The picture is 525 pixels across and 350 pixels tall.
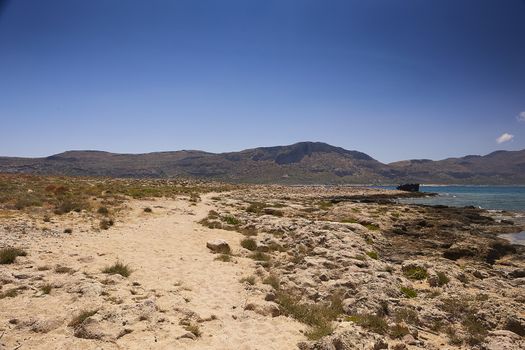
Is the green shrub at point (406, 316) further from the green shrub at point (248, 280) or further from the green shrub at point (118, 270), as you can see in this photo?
the green shrub at point (118, 270)

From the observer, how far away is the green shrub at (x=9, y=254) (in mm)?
12965

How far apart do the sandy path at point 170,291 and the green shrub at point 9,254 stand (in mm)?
814

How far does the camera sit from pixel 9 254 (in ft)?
43.3

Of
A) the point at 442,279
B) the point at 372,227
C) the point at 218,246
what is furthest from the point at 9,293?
the point at 372,227

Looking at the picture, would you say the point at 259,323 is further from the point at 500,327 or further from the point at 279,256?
the point at 279,256

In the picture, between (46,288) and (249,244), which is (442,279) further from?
(46,288)

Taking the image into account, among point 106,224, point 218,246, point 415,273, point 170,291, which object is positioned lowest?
point 415,273

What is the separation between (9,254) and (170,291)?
6686 mm

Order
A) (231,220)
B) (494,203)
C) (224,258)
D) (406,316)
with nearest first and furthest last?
(406,316), (224,258), (231,220), (494,203)

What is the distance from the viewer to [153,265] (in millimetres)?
14906

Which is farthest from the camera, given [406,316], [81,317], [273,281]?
[273,281]

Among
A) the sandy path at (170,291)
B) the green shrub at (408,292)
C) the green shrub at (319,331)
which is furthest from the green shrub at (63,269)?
the green shrub at (408,292)

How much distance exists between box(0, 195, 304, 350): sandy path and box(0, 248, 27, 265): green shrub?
814 millimetres

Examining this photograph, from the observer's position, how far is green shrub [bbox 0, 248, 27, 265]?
42.5 feet
